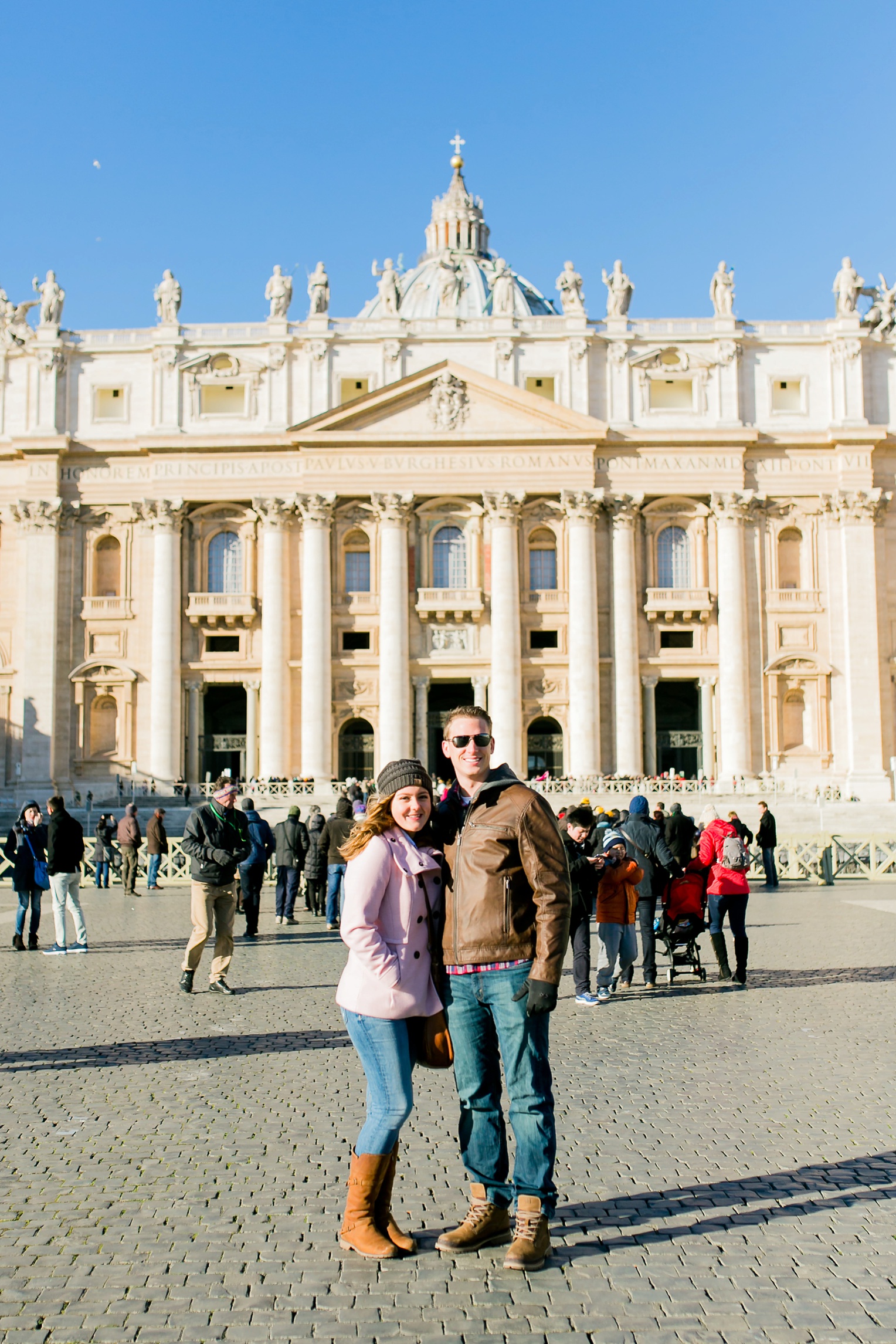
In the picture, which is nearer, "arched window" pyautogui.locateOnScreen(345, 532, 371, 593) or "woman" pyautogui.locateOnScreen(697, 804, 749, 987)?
"woman" pyautogui.locateOnScreen(697, 804, 749, 987)

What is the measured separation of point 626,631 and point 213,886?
114 ft

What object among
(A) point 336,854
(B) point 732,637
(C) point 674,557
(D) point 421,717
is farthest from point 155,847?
(C) point 674,557

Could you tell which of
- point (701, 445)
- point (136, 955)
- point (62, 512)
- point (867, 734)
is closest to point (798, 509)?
point (701, 445)

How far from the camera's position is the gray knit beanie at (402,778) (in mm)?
5656

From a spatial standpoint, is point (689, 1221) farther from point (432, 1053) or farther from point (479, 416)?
point (479, 416)

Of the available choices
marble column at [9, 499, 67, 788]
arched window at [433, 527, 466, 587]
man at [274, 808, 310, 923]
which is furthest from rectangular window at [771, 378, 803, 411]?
man at [274, 808, 310, 923]

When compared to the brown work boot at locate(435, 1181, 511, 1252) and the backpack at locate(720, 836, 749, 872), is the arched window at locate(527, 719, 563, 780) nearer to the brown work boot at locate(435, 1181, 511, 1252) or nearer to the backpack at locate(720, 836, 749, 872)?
the backpack at locate(720, 836, 749, 872)

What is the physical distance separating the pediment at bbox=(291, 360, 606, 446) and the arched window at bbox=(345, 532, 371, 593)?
12.3 feet

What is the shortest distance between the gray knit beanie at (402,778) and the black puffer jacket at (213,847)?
22.2 ft

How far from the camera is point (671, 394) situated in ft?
156

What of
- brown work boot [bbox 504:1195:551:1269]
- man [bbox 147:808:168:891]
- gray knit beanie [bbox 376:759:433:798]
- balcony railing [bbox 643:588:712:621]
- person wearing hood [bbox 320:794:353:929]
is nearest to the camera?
brown work boot [bbox 504:1195:551:1269]

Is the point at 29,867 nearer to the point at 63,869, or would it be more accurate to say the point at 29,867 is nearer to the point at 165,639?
the point at 63,869

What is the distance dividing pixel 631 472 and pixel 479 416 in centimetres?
594

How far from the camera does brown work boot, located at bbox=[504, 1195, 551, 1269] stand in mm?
5164
